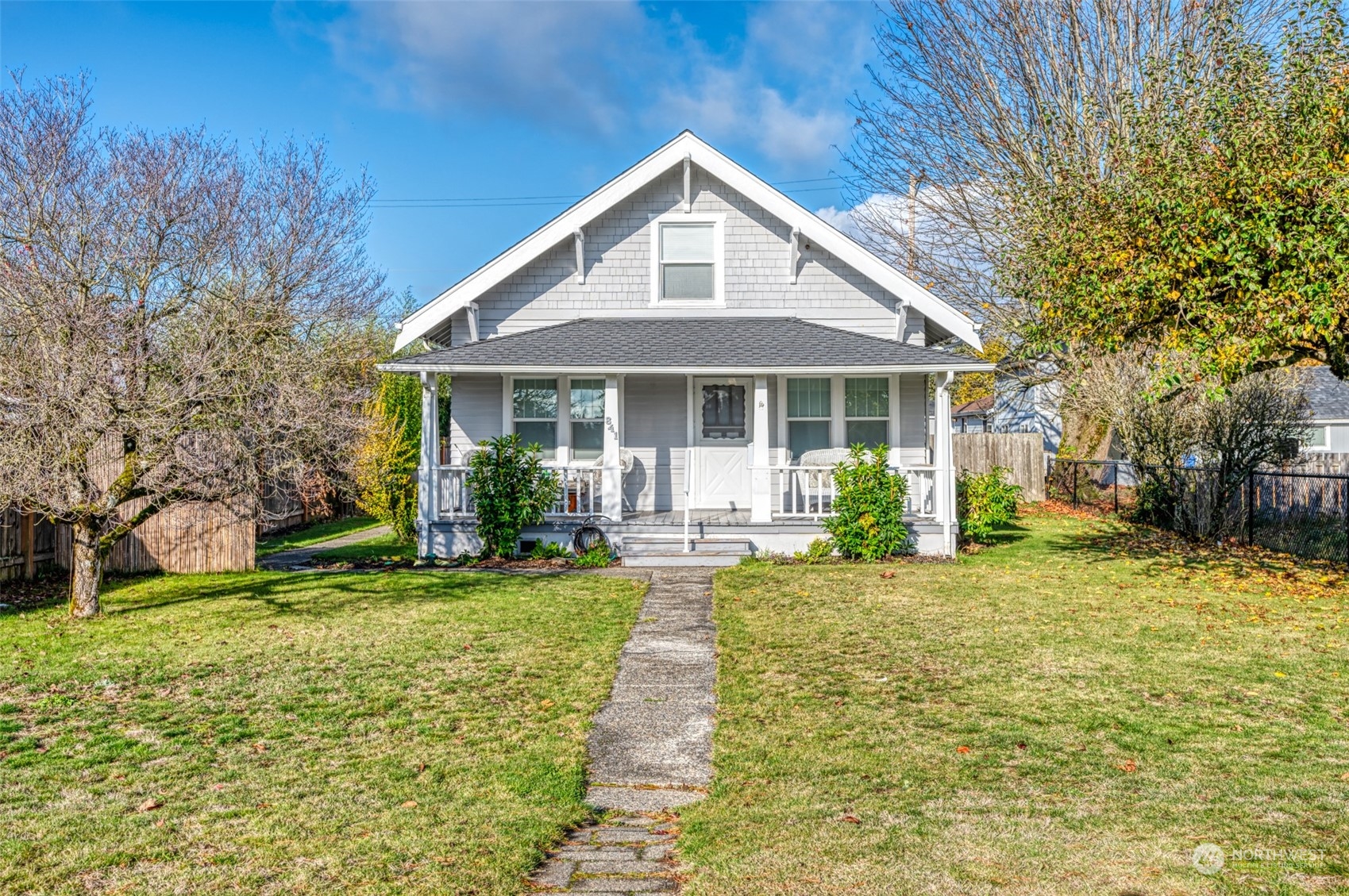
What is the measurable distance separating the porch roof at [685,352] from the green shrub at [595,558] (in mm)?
2777

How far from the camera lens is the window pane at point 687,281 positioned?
16.2 meters

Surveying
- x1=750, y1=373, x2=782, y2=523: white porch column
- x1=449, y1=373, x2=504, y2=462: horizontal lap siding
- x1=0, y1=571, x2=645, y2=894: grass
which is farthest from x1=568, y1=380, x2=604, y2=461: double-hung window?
x1=0, y1=571, x2=645, y2=894: grass

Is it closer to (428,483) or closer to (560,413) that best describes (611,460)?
(560,413)

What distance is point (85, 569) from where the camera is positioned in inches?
388

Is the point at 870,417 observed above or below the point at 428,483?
above

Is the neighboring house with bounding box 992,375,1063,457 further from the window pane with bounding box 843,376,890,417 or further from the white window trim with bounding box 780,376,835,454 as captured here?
the white window trim with bounding box 780,376,835,454

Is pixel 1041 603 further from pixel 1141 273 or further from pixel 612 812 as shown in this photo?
pixel 612 812

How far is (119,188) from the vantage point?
1091 centimetres

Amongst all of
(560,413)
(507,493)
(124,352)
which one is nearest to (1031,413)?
(560,413)

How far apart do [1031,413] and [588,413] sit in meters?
23.7

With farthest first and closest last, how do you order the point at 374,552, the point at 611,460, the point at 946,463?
the point at 374,552
the point at 611,460
the point at 946,463

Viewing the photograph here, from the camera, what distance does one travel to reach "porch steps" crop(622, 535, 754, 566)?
13609 millimetres

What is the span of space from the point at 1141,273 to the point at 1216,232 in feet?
2.75

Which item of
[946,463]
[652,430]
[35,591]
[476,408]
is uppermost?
[476,408]
